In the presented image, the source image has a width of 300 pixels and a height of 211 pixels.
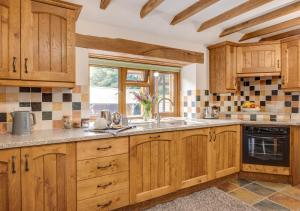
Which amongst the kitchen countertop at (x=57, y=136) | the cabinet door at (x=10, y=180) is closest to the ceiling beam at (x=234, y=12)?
the kitchen countertop at (x=57, y=136)

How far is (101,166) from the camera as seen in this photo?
5.70 ft

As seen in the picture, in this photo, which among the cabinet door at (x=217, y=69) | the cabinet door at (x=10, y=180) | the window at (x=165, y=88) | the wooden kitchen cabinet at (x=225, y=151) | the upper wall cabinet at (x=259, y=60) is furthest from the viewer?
the window at (x=165, y=88)

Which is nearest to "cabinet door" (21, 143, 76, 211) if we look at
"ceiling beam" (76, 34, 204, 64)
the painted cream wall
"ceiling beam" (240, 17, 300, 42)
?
the painted cream wall

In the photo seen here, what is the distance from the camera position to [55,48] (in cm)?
174

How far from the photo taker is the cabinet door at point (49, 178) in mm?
1448

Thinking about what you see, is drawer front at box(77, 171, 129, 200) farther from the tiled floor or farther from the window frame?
the tiled floor

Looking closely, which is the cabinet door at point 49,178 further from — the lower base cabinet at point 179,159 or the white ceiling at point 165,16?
the white ceiling at point 165,16

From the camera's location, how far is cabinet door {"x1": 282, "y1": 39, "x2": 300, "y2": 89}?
8.82 feet

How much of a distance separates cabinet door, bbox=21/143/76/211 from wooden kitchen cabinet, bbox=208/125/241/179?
165 cm

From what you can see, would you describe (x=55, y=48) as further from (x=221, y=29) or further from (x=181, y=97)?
(x=221, y=29)

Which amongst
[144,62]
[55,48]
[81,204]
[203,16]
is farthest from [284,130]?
[55,48]

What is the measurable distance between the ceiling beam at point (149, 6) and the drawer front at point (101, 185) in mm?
1754

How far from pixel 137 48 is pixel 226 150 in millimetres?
1793

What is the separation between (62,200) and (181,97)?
91.0 inches
